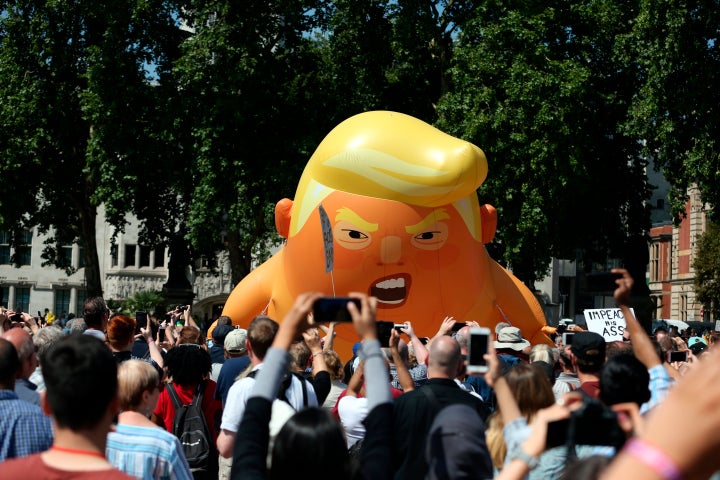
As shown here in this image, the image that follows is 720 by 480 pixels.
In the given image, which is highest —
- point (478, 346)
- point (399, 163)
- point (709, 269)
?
point (399, 163)

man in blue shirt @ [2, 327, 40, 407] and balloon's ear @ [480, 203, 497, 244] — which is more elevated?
balloon's ear @ [480, 203, 497, 244]

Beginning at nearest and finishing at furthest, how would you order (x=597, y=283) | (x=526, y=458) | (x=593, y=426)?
(x=593, y=426) < (x=526, y=458) < (x=597, y=283)

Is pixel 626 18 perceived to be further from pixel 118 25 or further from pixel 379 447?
pixel 379 447

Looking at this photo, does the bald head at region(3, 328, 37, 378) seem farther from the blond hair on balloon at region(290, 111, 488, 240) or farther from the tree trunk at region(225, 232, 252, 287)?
the tree trunk at region(225, 232, 252, 287)

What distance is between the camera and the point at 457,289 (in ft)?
41.0

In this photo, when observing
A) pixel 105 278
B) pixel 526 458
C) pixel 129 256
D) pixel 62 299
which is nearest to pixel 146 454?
pixel 526 458

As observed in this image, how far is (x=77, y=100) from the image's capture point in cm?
2814

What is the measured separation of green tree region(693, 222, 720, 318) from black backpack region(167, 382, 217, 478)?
45474 mm

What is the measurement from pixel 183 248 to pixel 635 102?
47.4ft

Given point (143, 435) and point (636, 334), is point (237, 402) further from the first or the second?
point (636, 334)

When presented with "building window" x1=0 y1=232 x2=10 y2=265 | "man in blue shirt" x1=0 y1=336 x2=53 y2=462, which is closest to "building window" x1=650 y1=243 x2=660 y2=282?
"building window" x1=0 y1=232 x2=10 y2=265

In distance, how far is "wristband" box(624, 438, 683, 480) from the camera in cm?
133

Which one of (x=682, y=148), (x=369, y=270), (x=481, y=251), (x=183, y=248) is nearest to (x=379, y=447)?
(x=369, y=270)

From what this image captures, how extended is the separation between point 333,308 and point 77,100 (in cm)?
2657
